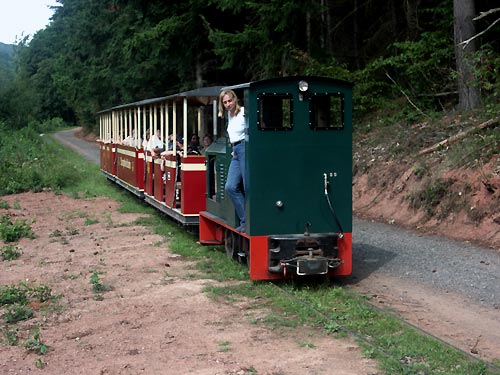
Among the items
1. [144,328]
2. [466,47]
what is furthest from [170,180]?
[466,47]

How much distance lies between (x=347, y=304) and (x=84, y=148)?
163 ft

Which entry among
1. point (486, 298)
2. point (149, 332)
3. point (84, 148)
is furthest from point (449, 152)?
point (84, 148)

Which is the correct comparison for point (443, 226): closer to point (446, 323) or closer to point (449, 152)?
point (449, 152)

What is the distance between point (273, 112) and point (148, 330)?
322cm

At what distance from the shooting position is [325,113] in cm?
955

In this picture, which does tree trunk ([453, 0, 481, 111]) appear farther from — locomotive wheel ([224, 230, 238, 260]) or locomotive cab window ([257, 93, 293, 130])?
locomotive cab window ([257, 93, 293, 130])

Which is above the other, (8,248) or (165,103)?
(165,103)

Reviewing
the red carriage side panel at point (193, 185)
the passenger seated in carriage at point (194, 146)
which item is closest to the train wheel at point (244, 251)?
the red carriage side panel at point (193, 185)

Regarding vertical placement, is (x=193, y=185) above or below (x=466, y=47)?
below

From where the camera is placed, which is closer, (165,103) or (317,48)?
(165,103)

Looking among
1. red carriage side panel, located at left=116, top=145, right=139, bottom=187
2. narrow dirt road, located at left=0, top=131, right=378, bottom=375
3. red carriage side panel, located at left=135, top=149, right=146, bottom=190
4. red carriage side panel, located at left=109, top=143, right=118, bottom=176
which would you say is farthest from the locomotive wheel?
red carriage side panel, located at left=109, top=143, right=118, bottom=176

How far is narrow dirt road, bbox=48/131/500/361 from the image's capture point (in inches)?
300

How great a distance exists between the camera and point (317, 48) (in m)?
23.2

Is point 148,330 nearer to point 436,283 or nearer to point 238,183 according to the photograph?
point 238,183
